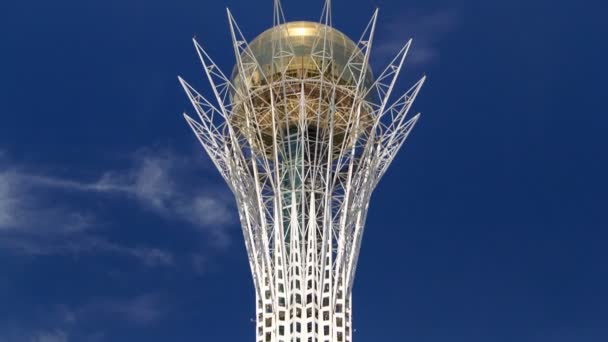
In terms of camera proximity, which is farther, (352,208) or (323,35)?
(323,35)

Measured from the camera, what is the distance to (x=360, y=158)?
88250 mm

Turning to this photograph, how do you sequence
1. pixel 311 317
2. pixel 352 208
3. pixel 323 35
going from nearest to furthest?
pixel 311 317 < pixel 352 208 < pixel 323 35

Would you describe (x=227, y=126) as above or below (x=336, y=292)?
above

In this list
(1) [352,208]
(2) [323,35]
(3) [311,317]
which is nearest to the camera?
(3) [311,317]

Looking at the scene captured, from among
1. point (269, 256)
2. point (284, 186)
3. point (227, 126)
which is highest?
point (227, 126)

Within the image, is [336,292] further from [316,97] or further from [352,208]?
[316,97]

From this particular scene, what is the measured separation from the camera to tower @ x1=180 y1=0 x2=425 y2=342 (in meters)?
81.7

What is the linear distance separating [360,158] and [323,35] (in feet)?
40.3

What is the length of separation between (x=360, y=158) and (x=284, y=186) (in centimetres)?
737

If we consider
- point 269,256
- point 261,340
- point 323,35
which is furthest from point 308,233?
point 323,35

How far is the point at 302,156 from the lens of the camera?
86.1 metres

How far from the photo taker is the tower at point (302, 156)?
81688 mm

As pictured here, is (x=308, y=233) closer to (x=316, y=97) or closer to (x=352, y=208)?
(x=352, y=208)

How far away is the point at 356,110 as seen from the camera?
292 ft
